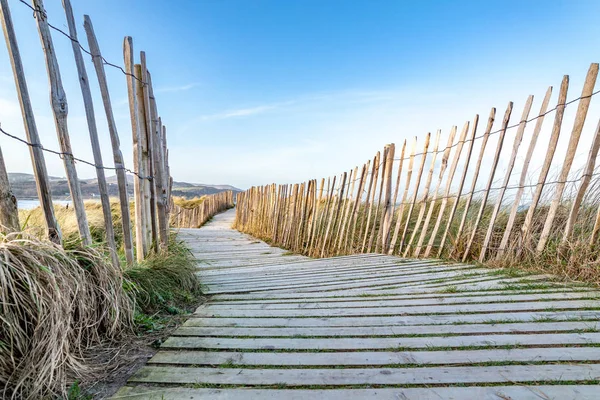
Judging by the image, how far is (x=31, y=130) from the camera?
1862mm

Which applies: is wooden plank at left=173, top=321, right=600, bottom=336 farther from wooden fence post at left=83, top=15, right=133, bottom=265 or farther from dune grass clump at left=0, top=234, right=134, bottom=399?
wooden fence post at left=83, top=15, right=133, bottom=265

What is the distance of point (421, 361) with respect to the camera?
1622 millimetres

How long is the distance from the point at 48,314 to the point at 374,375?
1.59 metres

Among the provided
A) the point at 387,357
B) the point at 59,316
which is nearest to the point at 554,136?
the point at 387,357

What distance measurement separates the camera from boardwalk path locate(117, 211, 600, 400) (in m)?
1.41

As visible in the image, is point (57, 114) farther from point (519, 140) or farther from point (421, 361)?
point (519, 140)

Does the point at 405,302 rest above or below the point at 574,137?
below

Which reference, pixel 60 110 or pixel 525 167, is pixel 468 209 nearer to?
pixel 525 167

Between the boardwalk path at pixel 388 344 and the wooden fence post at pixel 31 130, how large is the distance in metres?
1.05

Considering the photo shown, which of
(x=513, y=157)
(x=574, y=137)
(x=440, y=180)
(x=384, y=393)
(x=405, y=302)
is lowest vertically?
(x=405, y=302)

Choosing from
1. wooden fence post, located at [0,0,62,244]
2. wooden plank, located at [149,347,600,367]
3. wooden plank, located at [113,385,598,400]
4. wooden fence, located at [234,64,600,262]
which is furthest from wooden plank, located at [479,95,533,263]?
wooden fence post, located at [0,0,62,244]

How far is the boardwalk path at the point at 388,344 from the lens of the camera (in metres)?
1.41

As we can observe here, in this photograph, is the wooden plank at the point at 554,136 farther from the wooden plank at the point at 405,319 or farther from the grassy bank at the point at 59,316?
the grassy bank at the point at 59,316

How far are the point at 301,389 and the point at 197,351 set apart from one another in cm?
69
